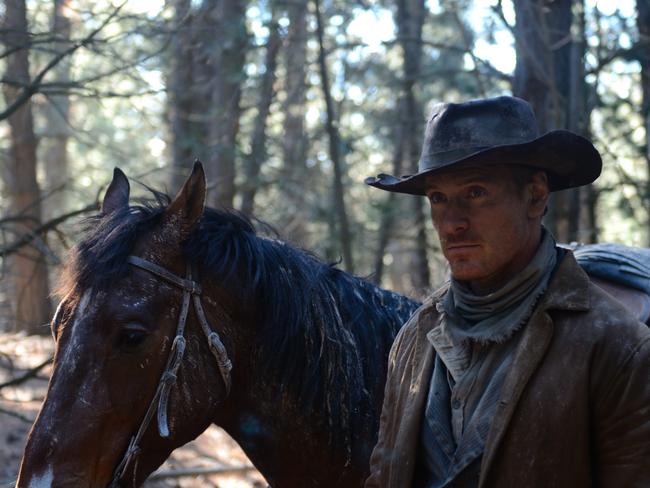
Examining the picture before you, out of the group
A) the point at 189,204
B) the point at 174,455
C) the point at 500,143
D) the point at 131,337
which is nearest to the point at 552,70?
the point at 189,204

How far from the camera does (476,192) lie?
246 centimetres

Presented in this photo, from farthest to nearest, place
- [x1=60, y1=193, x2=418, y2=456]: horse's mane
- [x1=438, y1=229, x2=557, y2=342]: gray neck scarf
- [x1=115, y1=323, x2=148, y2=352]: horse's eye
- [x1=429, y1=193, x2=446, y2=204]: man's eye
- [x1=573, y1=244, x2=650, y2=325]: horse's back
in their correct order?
1. [x1=573, y1=244, x2=650, y2=325]: horse's back
2. [x1=60, y1=193, x2=418, y2=456]: horse's mane
3. [x1=115, y1=323, x2=148, y2=352]: horse's eye
4. [x1=429, y1=193, x2=446, y2=204]: man's eye
5. [x1=438, y1=229, x2=557, y2=342]: gray neck scarf

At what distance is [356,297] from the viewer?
12.4 ft

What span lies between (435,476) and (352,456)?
1149 mm

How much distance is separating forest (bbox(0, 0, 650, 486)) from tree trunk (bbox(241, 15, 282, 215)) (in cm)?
4

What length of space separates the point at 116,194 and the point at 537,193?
202 cm

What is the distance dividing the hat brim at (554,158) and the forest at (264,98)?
1.62 meters

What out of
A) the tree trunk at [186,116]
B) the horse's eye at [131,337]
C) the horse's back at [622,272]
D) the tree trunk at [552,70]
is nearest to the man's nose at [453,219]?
the horse's eye at [131,337]

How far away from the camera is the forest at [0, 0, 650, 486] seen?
643 cm

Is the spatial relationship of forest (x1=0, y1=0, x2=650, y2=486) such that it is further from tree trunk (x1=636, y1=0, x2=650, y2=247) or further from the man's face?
the man's face

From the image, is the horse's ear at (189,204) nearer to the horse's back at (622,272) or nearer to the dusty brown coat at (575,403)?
the dusty brown coat at (575,403)

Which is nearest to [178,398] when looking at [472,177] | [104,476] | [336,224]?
[104,476]

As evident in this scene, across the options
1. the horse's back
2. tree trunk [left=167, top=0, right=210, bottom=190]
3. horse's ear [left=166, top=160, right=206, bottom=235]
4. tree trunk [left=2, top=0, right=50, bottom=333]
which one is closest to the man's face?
horse's ear [left=166, top=160, right=206, bottom=235]

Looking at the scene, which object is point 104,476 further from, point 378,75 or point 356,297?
point 378,75
